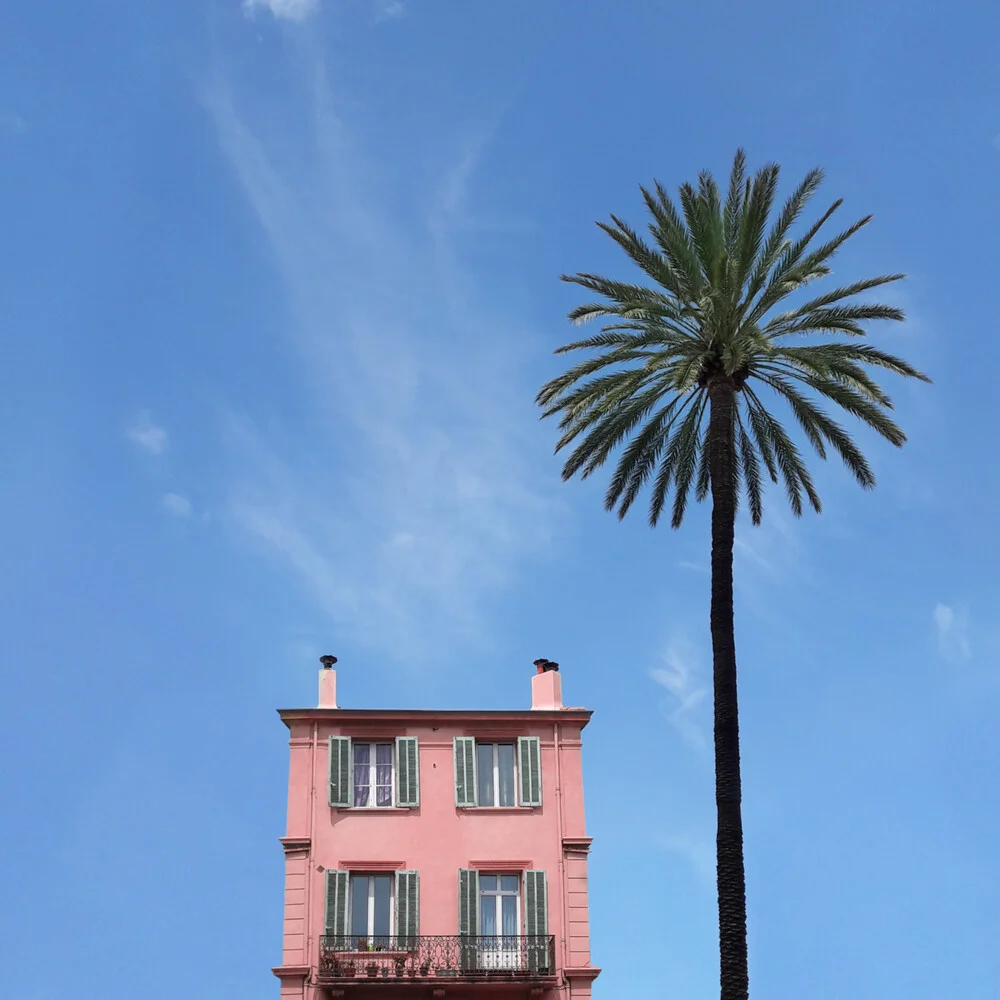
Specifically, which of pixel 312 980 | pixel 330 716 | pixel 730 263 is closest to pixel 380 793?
pixel 330 716

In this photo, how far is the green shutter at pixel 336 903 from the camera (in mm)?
38906

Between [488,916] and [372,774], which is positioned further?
[372,774]

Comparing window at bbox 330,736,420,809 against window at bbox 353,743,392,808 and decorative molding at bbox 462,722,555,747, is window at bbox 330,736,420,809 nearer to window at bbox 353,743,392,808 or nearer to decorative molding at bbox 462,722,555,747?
window at bbox 353,743,392,808

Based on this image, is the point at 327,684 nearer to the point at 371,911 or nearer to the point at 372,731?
the point at 372,731

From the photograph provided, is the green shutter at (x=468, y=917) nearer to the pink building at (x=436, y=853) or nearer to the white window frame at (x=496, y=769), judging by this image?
the pink building at (x=436, y=853)

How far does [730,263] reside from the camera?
3669 centimetres

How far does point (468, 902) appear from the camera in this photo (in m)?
39.5

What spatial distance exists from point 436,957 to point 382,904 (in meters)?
2.09

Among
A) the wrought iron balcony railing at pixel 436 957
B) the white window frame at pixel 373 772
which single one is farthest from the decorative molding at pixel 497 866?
the white window frame at pixel 373 772

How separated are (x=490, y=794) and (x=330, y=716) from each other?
15.7ft

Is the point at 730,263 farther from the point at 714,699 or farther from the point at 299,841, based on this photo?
the point at 299,841

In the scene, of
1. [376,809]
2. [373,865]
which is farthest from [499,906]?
[376,809]

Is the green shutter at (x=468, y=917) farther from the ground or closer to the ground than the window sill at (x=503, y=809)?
closer to the ground

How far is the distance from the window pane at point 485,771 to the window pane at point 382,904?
10.8 feet
